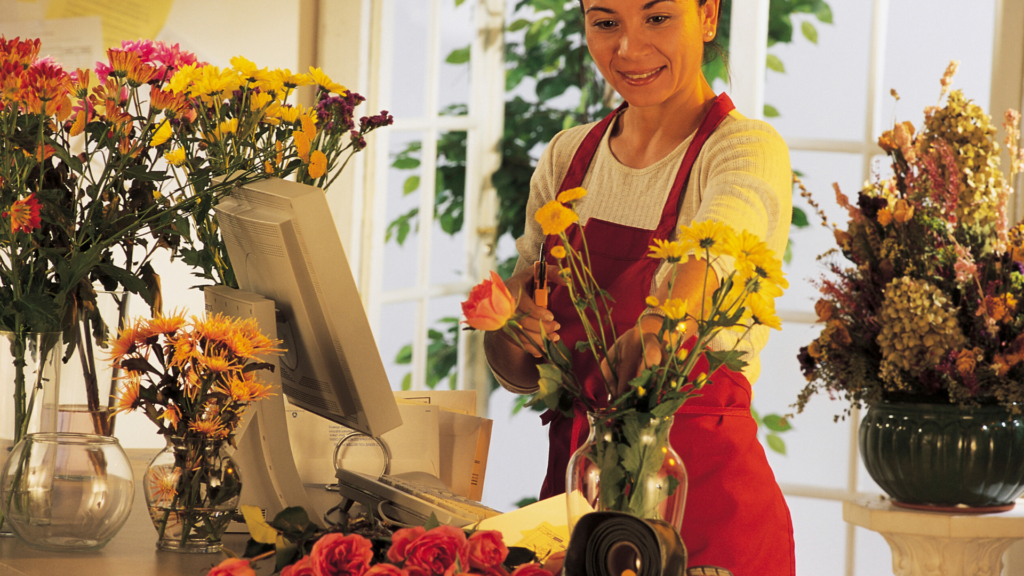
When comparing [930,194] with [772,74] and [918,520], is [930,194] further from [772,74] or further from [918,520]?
[772,74]

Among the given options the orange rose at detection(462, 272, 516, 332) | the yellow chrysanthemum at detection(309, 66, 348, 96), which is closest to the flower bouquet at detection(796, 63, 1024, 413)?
the yellow chrysanthemum at detection(309, 66, 348, 96)

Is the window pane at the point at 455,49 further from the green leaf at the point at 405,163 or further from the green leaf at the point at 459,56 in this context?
the green leaf at the point at 405,163

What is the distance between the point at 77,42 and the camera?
2070mm

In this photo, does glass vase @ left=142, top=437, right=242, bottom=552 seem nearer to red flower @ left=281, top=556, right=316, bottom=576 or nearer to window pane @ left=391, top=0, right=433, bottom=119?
red flower @ left=281, top=556, right=316, bottom=576

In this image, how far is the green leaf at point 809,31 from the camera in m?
3.09

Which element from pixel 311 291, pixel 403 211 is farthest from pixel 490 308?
pixel 403 211

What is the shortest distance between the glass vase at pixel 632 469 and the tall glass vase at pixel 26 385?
1.83 feet

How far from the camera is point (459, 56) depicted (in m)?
3.46

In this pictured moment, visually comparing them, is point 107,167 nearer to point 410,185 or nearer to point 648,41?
point 648,41

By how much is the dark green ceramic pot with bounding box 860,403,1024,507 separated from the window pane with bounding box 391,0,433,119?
68.7 inches

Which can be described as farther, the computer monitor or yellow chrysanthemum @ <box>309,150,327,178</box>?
yellow chrysanthemum @ <box>309,150,327,178</box>

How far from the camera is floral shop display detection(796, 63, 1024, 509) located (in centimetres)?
207

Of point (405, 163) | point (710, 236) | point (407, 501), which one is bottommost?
point (407, 501)

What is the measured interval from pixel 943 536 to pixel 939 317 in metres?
0.50
